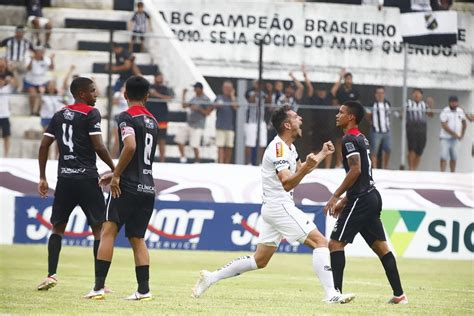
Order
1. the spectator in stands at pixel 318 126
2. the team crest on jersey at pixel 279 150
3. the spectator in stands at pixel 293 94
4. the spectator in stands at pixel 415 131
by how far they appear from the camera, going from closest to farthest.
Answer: the team crest on jersey at pixel 279 150 → the spectator in stands at pixel 415 131 → the spectator in stands at pixel 293 94 → the spectator in stands at pixel 318 126

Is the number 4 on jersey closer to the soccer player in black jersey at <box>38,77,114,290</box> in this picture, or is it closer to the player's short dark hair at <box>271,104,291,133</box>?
the soccer player in black jersey at <box>38,77,114,290</box>

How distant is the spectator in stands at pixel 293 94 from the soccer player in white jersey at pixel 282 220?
12.9 metres

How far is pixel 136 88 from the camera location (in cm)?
1212

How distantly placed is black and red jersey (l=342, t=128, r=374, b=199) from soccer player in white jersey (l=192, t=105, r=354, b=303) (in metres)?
0.62

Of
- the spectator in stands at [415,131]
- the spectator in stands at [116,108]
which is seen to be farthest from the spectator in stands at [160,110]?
the spectator in stands at [415,131]

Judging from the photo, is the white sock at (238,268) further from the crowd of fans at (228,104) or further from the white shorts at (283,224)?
the crowd of fans at (228,104)

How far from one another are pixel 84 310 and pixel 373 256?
11.9 meters

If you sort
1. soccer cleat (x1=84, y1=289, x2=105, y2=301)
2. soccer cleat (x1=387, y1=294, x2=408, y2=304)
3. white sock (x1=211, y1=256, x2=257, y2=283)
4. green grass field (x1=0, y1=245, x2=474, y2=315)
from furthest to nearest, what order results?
1. soccer cleat (x1=387, y1=294, x2=408, y2=304)
2. white sock (x1=211, y1=256, x2=257, y2=283)
3. soccer cleat (x1=84, y1=289, x2=105, y2=301)
4. green grass field (x1=0, y1=245, x2=474, y2=315)

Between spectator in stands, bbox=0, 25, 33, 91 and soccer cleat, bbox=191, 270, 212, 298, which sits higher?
spectator in stands, bbox=0, 25, 33, 91

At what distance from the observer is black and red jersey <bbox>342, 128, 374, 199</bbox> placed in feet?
42.5

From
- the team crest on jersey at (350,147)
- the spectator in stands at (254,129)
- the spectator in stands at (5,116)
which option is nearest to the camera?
the team crest on jersey at (350,147)

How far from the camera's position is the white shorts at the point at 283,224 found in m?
12.4

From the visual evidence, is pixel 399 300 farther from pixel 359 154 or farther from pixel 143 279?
pixel 143 279

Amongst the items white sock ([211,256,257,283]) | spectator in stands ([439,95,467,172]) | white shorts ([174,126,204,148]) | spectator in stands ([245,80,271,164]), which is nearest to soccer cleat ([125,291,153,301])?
white sock ([211,256,257,283])
